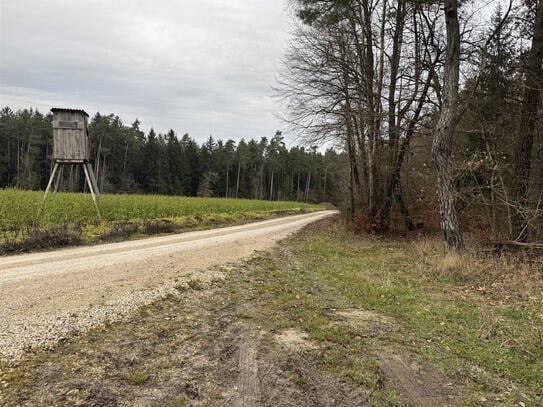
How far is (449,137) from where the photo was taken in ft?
31.2

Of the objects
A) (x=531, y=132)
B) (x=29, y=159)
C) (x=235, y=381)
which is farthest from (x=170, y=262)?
(x=29, y=159)

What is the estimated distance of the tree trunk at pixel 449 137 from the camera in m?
9.34

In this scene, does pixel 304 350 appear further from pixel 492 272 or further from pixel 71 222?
pixel 71 222

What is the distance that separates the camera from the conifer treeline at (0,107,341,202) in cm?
5794

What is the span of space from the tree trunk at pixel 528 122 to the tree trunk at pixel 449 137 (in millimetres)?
1624

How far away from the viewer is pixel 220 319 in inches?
198

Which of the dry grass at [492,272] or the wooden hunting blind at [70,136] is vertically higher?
the wooden hunting blind at [70,136]

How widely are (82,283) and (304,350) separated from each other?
4065 millimetres

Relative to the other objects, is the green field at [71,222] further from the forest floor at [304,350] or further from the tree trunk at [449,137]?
the tree trunk at [449,137]

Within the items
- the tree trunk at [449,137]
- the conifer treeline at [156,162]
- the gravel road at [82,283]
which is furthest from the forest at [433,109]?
the conifer treeline at [156,162]

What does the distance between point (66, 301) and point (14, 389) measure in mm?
2239

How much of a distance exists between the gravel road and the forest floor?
30cm

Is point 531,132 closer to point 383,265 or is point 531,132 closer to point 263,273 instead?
point 383,265

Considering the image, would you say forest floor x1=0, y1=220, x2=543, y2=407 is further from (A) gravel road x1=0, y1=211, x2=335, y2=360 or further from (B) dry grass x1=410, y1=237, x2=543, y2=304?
(A) gravel road x1=0, y1=211, x2=335, y2=360
